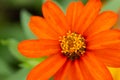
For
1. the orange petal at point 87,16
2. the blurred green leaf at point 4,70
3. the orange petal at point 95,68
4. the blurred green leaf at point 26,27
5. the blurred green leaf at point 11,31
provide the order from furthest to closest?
the blurred green leaf at point 11,31 → the blurred green leaf at point 4,70 → the blurred green leaf at point 26,27 → the orange petal at point 87,16 → the orange petal at point 95,68

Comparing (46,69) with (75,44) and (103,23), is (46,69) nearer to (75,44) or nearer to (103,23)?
(75,44)

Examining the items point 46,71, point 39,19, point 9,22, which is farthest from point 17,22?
point 46,71

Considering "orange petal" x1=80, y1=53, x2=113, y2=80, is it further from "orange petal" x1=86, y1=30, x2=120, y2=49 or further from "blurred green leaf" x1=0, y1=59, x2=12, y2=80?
"blurred green leaf" x1=0, y1=59, x2=12, y2=80

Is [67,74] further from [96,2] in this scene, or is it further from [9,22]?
[9,22]

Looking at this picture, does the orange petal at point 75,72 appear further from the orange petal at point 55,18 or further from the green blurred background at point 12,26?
the green blurred background at point 12,26

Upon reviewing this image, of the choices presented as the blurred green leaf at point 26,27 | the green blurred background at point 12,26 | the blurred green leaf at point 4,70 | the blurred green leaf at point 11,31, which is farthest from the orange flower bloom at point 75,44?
the blurred green leaf at point 11,31
